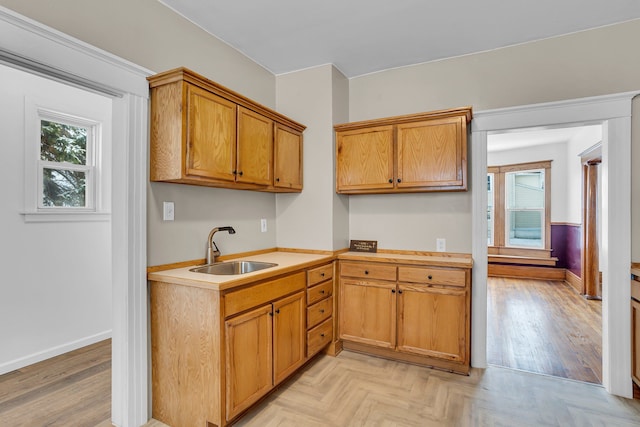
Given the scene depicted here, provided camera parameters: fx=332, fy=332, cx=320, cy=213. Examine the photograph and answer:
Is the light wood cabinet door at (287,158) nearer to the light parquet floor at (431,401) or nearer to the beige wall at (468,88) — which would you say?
the beige wall at (468,88)

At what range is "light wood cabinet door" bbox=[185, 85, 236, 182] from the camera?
1.98m

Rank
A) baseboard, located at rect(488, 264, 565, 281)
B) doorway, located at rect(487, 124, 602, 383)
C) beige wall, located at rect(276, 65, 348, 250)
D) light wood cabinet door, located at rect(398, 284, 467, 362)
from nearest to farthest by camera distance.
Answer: light wood cabinet door, located at rect(398, 284, 467, 362), beige wall, located at rect(276, 65, 348, 250), doorway, located at rect(487, 124, 602, 383), baseboard, located at rect(488, 264, 565, 281)

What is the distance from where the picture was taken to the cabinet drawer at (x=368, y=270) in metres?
2.79

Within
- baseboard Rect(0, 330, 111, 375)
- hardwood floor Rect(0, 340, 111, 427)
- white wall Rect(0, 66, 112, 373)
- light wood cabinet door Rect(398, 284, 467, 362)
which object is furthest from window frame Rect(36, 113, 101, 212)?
light wood cabinet door Rect(398, 284, 467, 362)

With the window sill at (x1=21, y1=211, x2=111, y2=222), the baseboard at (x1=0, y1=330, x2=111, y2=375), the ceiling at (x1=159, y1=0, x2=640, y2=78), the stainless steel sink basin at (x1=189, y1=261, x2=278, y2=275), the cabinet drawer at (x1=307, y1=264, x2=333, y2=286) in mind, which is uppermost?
the ceiling at (x1=159, y1=0, x2=640, y2=78)

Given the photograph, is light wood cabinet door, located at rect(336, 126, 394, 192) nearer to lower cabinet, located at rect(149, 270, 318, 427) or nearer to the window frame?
lower cabinet, located at rect(149, 270, 318, 427)

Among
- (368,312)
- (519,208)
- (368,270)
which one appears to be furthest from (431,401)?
(519,208)

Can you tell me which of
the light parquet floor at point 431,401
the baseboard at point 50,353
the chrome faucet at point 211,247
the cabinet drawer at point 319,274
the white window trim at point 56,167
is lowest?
the light parquet floor at point 431,401

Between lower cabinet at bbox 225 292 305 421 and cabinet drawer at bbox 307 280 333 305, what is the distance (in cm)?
11

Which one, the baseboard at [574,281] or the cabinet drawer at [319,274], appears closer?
the cabinet drawer at [319,274]

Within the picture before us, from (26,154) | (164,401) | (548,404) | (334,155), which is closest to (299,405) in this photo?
(164,401)

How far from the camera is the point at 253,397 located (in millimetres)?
2029

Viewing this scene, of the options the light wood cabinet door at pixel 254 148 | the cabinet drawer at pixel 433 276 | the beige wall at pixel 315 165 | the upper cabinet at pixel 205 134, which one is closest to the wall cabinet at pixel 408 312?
the cabinet drawer at pixel 433 276

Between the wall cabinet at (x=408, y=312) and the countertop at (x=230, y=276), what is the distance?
18.7 inches
